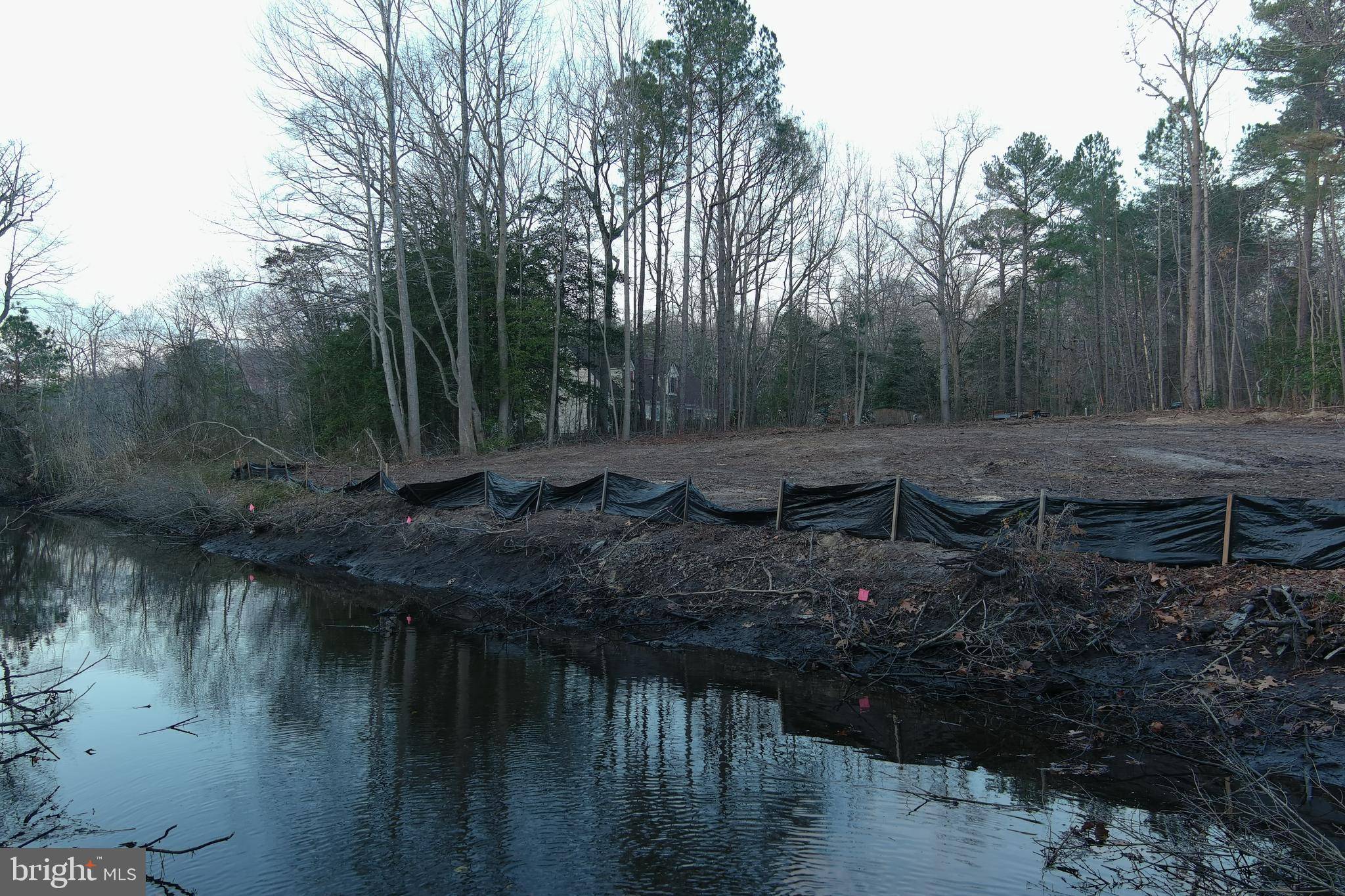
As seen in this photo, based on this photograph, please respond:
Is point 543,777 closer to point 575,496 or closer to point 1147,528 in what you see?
point 1147,528

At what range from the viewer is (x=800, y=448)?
23.0 m

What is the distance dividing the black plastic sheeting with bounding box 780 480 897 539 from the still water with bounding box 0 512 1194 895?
306 cm

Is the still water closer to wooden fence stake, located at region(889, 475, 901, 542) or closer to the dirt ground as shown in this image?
wooden fence stake, located at region(889, 475, 901, 542)

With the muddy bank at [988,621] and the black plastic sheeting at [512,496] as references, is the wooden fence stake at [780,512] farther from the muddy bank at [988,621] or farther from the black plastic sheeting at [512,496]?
the black plastic sheeting at [512,496]

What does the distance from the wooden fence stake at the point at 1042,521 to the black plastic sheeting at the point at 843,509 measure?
222 centimetres

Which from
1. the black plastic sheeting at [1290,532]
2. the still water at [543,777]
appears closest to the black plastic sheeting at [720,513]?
the still water at [543,777]

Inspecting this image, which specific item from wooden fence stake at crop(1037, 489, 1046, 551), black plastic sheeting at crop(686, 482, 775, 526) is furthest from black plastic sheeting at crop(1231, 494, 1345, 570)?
black plastic sheeting at crop(686, 482, 775, 526)

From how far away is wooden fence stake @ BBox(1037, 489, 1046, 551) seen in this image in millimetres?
10023


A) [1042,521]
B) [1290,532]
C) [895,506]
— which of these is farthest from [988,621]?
[1290,532]

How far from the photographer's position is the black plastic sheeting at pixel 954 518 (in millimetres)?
10766

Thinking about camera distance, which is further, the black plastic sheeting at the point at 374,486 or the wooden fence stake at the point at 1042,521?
the black plastic sheeting at the point at 374,486

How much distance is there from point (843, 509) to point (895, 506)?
0.90 m

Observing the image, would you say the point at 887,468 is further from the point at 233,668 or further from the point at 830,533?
the point at 233,668

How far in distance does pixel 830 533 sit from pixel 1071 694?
183 inches
